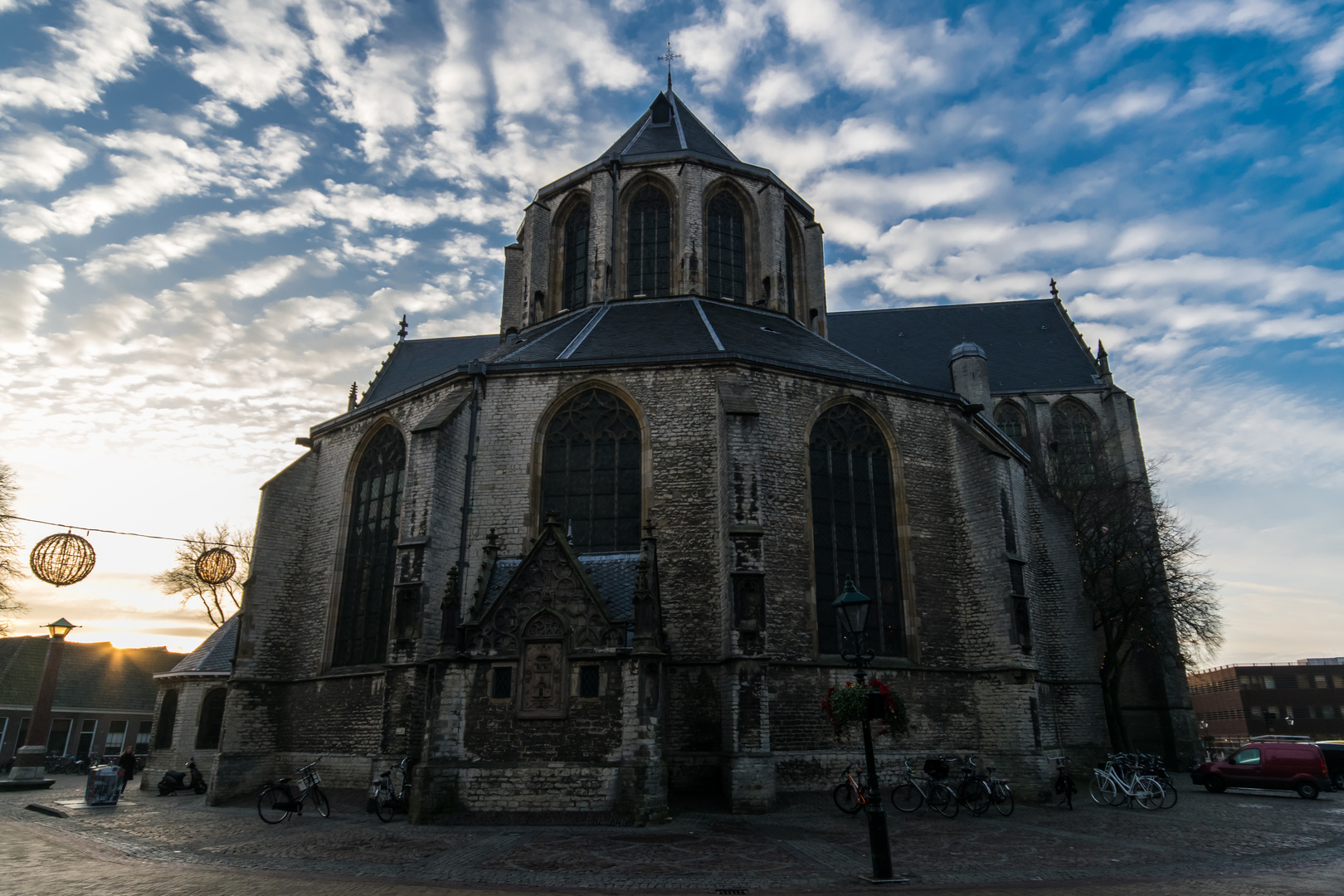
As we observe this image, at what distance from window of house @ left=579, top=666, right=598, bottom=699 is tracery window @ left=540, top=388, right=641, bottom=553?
3469 millimetres

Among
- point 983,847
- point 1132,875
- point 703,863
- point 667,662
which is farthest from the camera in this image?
point 667,662

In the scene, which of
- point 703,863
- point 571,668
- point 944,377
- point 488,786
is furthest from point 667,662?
point 944,377

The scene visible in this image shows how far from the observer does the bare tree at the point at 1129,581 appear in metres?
24.3

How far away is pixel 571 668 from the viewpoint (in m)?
13.3

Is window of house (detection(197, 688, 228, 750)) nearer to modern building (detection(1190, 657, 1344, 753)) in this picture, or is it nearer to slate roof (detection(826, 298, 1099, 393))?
slate roof (detection(826, 298, 1099, 393))

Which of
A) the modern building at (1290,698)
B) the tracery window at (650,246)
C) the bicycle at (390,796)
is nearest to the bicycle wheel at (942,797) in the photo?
the bicycle at (390,796)

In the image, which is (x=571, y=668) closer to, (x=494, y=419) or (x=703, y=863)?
(x=703, y=863)

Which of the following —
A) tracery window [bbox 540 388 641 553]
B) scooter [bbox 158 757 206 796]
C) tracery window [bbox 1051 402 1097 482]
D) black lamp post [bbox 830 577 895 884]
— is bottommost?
scooter [bbox 158 757 206 796]

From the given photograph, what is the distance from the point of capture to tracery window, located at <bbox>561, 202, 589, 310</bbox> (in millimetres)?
24328

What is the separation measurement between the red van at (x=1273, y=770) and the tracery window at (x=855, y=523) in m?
9.22

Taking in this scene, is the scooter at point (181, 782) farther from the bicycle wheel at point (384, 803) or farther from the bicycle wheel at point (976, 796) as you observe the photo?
the bicycle wheel at point (976, 796)

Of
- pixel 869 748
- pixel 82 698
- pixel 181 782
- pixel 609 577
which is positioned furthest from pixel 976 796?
pixel 82 698

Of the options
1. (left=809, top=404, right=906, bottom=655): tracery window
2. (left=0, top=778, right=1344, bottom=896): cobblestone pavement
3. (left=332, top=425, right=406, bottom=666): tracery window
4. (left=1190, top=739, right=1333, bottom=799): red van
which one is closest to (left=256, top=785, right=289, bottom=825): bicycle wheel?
(left=0, top=778, right=1344, bottom=896): cobblestone pavement

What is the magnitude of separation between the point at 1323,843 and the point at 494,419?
604 inches
